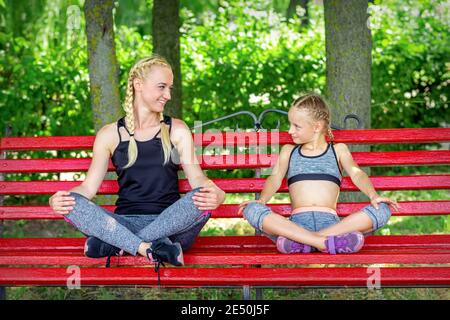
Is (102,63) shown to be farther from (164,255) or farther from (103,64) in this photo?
(164,255)

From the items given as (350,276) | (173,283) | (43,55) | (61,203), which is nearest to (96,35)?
(61,203)

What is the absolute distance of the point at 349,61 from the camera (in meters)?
5.80

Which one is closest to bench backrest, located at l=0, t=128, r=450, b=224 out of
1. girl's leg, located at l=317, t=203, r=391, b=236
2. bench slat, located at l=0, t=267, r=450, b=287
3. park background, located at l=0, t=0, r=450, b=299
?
girl's leg, located at l=317, t=203, r=391, b=236

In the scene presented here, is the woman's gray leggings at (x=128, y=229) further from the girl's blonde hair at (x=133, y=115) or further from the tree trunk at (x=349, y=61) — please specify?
the tree trunk at (x=349, y=61)

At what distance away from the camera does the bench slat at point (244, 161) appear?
4.79 m

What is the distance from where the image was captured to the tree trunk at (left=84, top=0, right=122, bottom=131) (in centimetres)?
586

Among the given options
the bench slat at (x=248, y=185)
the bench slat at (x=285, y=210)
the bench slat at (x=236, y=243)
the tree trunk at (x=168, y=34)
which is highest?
the tree trunk at (x=168, y=34)

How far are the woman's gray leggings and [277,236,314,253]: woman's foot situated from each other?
40cm

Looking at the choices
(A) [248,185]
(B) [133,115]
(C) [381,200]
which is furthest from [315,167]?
(B) [133,115]

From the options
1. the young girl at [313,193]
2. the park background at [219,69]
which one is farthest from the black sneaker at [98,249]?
the park background at [219,69]

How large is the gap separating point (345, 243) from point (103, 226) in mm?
1197

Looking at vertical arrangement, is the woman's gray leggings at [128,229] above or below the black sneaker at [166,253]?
above

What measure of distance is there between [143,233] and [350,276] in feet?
3.48

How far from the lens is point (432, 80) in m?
9.97
